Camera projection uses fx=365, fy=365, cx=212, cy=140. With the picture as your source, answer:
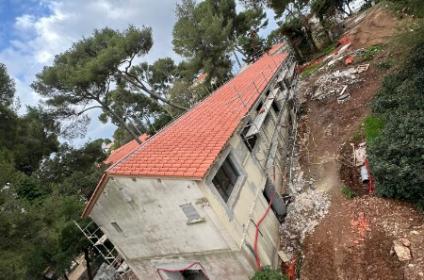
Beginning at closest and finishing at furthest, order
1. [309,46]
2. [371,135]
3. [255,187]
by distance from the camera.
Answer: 1. [255,187]
2. [371,135]
3. [309,46]

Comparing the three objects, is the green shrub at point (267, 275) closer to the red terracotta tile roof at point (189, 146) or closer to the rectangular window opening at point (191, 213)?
the rectangular window opening at point (191, 213)

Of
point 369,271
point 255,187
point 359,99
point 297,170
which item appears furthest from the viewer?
point 359,99

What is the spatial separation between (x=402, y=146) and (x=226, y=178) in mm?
7397

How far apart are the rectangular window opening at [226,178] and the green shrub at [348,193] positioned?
513cm

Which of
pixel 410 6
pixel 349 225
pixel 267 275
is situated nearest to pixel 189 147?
pixel 267 275

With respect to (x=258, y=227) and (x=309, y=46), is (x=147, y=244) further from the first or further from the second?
(x=309, y=46)

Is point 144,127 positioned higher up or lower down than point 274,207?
higher up

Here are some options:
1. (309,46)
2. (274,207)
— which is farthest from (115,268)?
(309,46)

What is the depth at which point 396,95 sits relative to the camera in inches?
774

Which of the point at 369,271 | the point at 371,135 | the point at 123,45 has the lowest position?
the point at 369,271

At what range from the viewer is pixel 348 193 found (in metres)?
16.1

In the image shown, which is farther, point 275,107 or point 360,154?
point 275,107

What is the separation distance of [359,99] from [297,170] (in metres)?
7.38

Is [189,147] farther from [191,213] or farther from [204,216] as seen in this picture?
[204,216]
